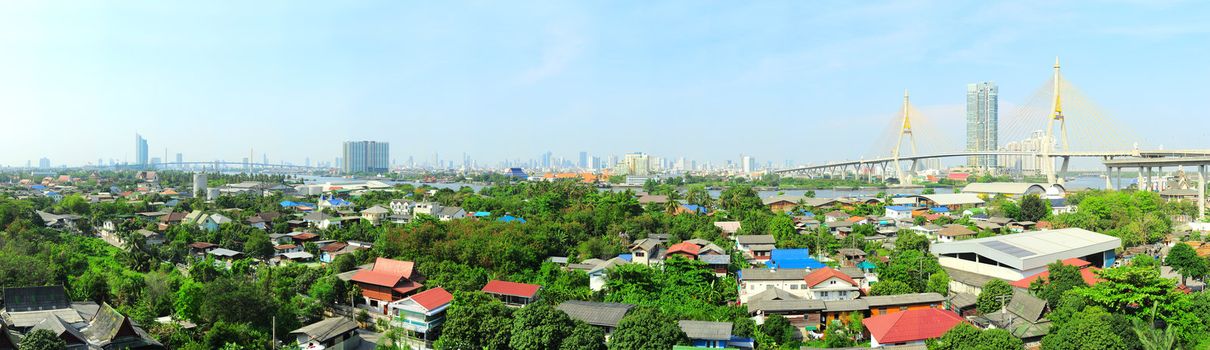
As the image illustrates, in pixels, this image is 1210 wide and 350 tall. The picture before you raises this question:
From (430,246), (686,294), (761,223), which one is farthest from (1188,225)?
(430,246)

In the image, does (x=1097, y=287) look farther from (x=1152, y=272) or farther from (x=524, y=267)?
(x=524, y=267)

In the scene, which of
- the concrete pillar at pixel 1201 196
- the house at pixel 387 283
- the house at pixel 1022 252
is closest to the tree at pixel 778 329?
the house at pixel 387 283

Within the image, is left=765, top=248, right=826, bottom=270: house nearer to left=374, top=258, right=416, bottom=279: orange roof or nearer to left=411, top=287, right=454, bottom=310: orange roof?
left=411, top=287, right=454, bottom=310: orange roof

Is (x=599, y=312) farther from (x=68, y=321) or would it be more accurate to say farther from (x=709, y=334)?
(x=68, y=321)

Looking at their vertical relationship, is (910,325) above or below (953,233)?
below

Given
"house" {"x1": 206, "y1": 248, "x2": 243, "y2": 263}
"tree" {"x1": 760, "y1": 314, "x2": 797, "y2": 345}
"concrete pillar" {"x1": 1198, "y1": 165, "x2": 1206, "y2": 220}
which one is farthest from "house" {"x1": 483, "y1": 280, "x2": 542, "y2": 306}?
"concrete pillar" {"x1": 1198, "y1": 165, "x2": 1206, "y2": 220}

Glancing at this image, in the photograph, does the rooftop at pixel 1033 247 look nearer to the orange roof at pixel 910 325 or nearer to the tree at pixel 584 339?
the orange roof at pixel 910 325

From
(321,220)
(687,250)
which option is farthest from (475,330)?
(321,220)
